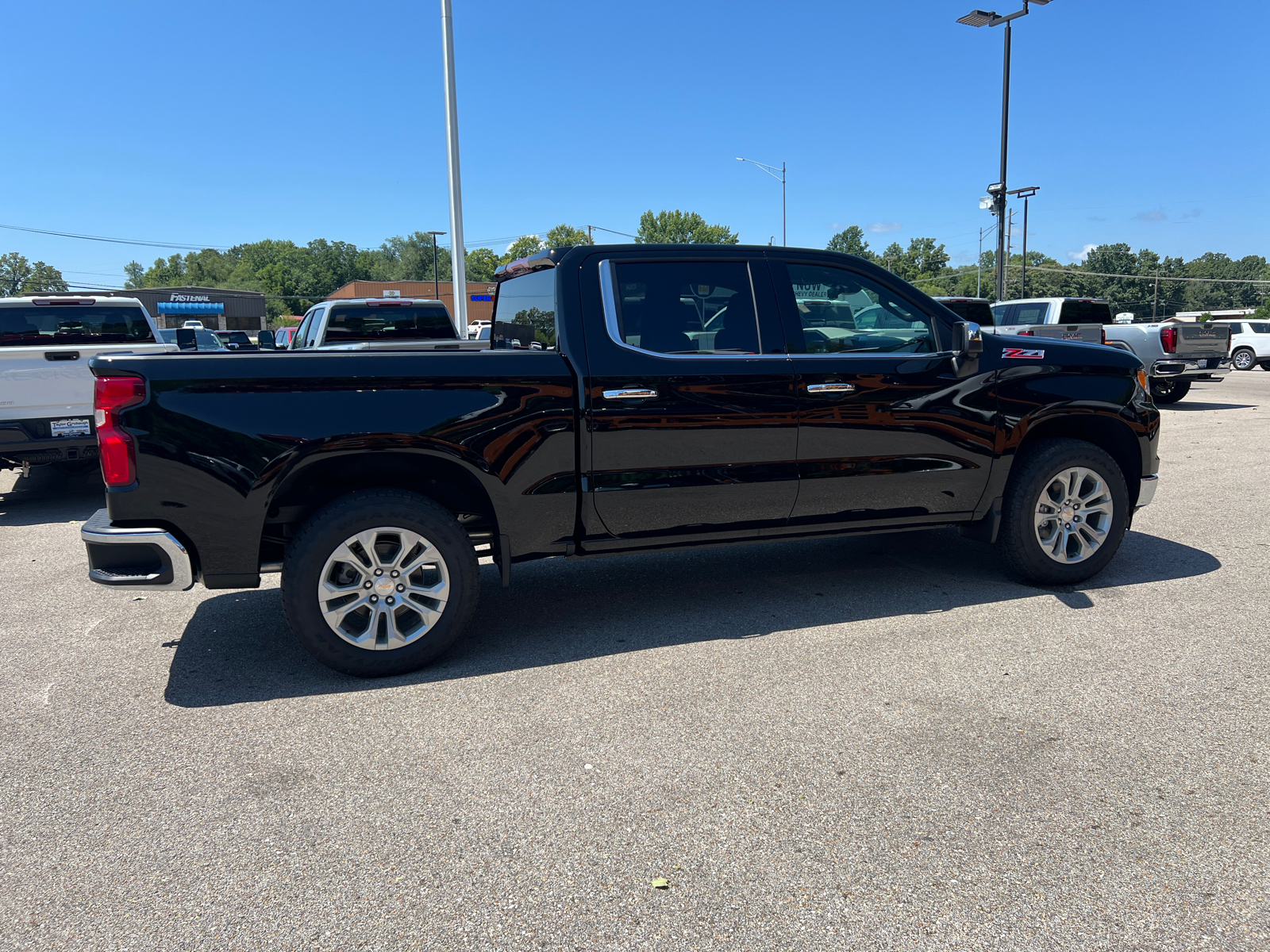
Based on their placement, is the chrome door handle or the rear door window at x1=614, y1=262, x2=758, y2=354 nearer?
the chrome door handle

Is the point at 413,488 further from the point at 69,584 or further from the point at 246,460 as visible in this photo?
the point at 69,584

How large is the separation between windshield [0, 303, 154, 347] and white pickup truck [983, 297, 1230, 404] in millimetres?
12699

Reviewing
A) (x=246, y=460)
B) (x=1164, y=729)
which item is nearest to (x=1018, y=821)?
(x=1164, y=729)

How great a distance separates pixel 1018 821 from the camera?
9.36 ft

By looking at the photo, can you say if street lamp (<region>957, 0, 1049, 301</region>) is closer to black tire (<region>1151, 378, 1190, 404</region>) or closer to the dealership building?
black tire (<region>1151, 378, 1190, 404</region>)

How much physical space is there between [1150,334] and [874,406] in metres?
13.6

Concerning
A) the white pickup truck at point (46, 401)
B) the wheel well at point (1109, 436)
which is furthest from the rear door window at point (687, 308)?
the white pickup truck at point (46, 401)

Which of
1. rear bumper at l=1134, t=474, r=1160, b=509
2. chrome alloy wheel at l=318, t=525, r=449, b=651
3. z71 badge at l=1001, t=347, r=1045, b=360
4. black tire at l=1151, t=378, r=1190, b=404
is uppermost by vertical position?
z71 badge at l=1001, t=347, r=1045, b=360

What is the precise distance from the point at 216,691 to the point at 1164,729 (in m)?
3.96

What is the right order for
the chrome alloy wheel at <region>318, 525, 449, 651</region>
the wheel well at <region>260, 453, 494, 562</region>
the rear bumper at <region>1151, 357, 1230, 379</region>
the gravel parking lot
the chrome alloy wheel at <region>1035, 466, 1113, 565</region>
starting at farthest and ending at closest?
1. the rear bumper at <region>1151, 357, 1230, 379</region>
2. the chrome alloy wheel at <region>1035, 466, 1113, 565</region>
3. the wheel well at <region>260, 453, 494, 562</region>
4. the chrome alloy wheel at <region>318, 525, 449, 651</region>
5. the gravel parking lot

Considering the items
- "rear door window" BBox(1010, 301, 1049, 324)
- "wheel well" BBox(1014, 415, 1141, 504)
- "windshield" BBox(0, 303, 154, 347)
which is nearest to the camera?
"wheel well" BBox(1014, 415, 1141, 504)

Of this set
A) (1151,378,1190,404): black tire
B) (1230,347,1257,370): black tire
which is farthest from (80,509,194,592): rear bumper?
(1230,347,1257,370): black tire

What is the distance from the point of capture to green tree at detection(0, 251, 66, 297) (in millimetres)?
127938

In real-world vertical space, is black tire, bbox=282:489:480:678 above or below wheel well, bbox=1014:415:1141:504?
below
